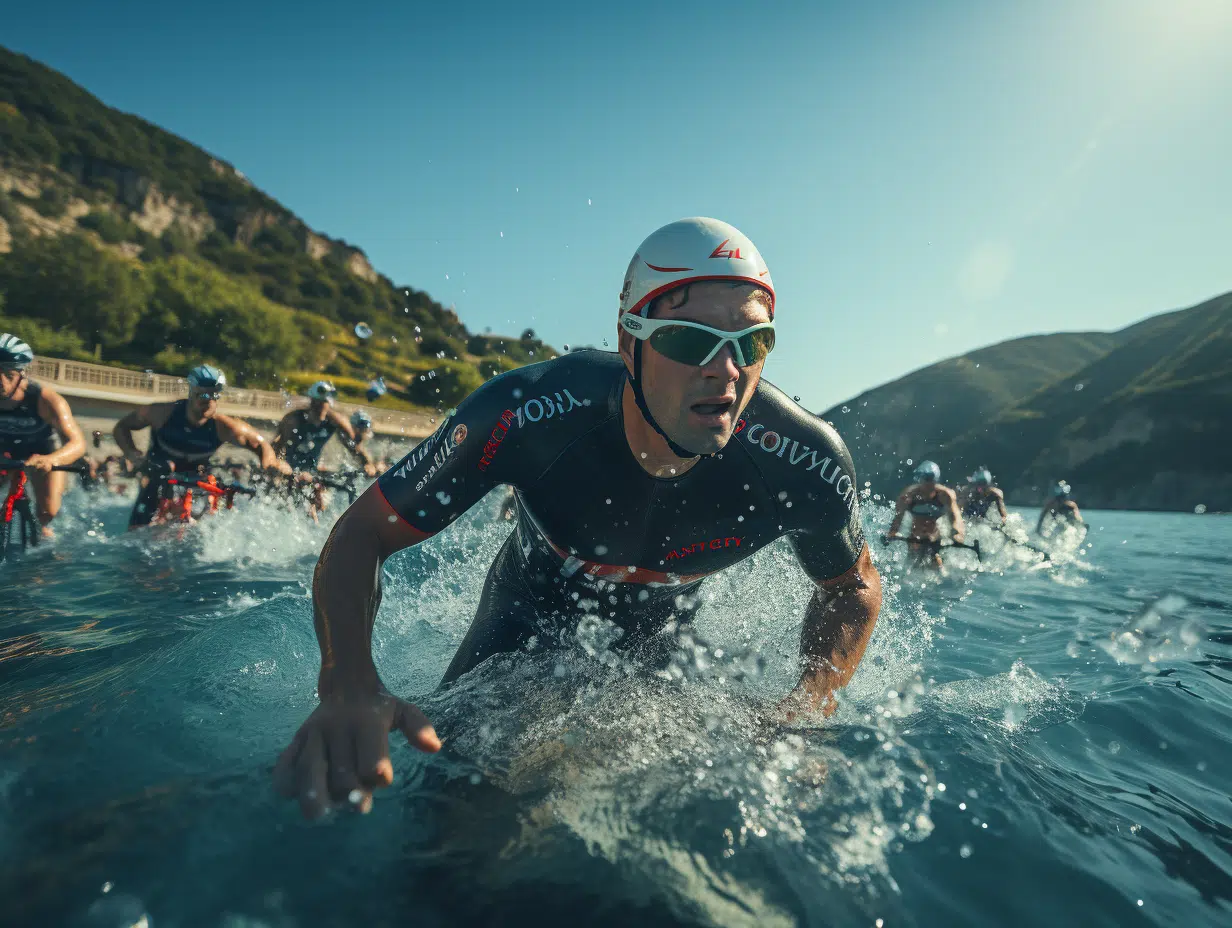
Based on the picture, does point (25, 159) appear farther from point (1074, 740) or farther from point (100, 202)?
point (1074, 740)

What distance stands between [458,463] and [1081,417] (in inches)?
4219

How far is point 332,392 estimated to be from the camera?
12703 mm

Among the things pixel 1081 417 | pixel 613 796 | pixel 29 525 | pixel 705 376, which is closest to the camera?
→ pixel 613 796

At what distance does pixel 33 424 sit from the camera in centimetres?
808

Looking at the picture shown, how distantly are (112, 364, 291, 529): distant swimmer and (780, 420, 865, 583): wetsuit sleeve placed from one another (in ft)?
28.1

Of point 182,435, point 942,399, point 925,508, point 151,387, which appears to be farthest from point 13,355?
point 942,399

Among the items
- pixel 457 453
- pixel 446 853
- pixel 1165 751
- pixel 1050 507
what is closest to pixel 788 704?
pixel 446 853

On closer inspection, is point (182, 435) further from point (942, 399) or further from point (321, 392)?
point (942, 399)

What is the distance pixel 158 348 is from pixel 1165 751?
7478 cm

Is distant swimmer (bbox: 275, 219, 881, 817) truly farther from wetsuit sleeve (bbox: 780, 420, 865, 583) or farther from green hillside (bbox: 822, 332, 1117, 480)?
green hillside (bbox: 822, 332, 1117, 480)

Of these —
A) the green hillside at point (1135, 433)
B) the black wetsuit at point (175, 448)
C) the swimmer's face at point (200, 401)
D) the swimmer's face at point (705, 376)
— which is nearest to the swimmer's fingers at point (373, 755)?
the swimmer's face at point (705, 376)

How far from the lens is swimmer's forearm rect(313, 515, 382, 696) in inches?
75.4

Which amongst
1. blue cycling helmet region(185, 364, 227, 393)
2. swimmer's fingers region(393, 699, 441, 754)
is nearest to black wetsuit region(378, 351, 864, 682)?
swimmer's fingers region(393, 699, 441, 754)

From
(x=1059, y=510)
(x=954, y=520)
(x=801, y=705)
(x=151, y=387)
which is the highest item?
(x=151, y=387)
